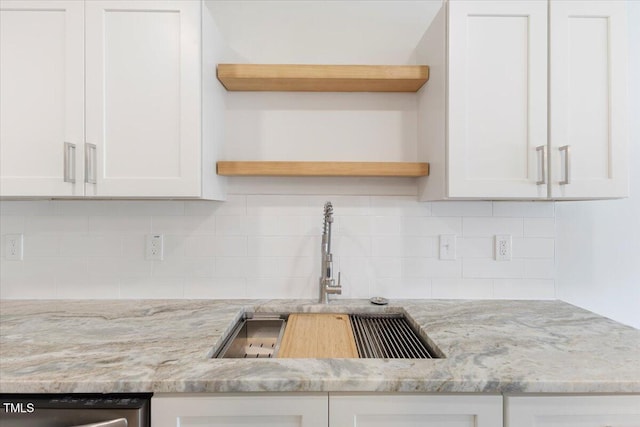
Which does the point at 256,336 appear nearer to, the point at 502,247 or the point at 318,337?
the point at 318,337

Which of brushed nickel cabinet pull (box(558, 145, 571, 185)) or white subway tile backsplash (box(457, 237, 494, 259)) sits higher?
brushed nickel cabinet pull (box(558, 145, 571, 185))

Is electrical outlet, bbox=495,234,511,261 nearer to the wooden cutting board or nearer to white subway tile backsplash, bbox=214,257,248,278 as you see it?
the wooden cutting board

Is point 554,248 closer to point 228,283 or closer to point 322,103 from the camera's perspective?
point 322,103

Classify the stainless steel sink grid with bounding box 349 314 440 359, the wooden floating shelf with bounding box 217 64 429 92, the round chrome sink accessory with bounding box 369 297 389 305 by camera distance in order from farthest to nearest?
the round chrome sink accessory with bounding box 369 297 389 305 → the wooden floating shelf with bounding box 217 64 429 92 → the stainless steel sink grid with bounding box 349 314 440 359

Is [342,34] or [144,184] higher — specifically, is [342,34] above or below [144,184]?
above

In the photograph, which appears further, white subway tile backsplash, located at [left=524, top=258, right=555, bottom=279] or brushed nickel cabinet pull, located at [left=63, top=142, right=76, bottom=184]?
white subway tile backsplash, located at [left=524, top=258, right=555, bottom=279]

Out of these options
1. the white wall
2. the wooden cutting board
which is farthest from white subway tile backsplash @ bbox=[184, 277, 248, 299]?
the white wall

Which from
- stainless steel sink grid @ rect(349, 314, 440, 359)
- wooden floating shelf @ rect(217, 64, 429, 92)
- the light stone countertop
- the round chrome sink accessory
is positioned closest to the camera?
the light stone countertop

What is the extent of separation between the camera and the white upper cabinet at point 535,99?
1.39 metres

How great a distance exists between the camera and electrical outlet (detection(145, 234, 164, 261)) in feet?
5.73

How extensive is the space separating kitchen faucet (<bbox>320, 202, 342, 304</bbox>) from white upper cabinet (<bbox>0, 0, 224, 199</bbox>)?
0.59 meters

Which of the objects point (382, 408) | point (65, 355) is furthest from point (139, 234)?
point (382, 408)

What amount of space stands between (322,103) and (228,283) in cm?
101

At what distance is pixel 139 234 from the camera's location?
1.75 m
